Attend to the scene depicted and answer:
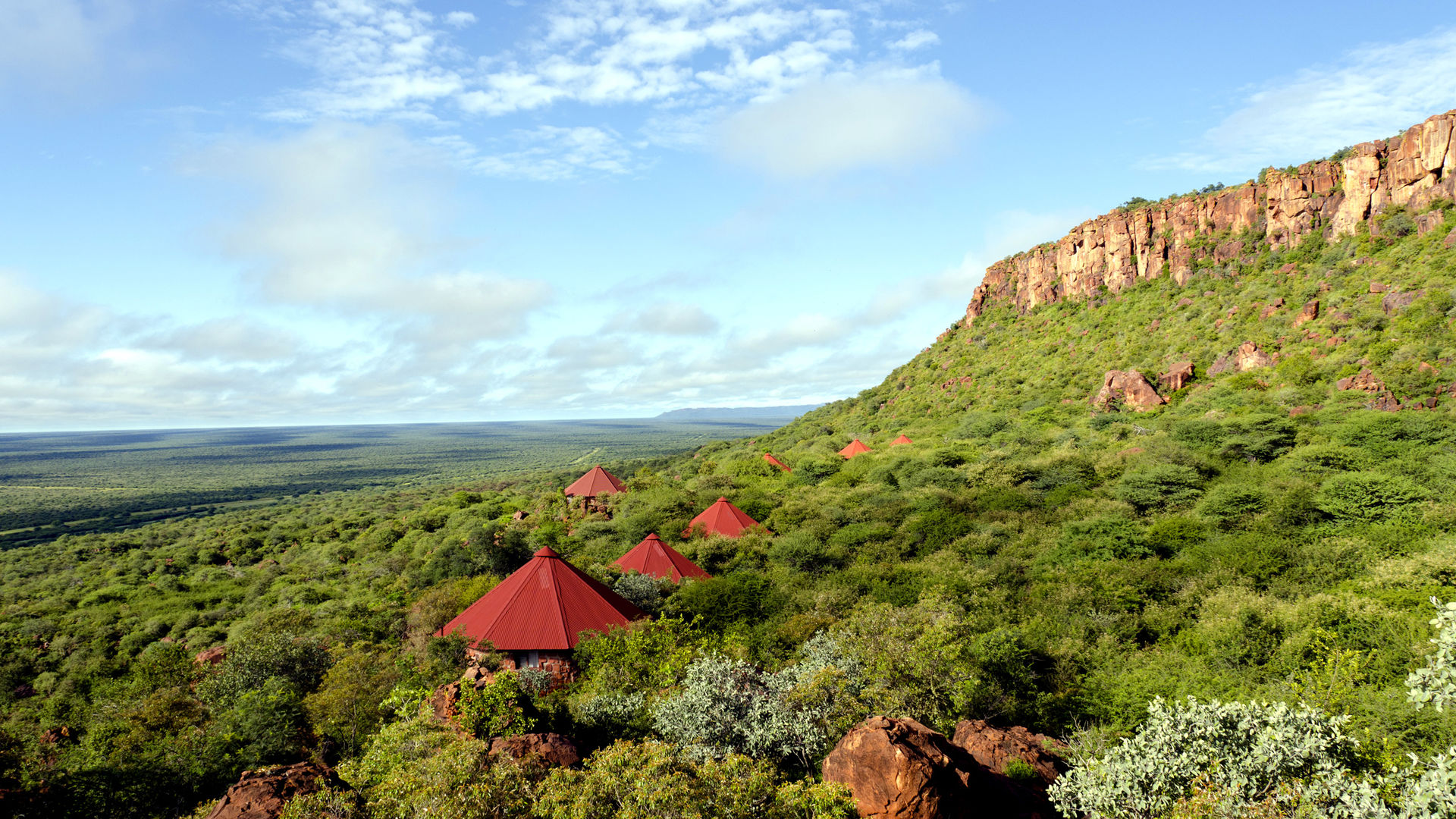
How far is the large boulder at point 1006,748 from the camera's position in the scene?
14.0 meters

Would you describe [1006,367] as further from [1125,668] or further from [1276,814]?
[1276,814]

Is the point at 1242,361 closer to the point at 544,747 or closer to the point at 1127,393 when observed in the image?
the point at 1127,393

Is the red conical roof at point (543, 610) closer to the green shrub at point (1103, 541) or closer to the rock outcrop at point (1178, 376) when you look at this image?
the green shrub at point (1103, 541)

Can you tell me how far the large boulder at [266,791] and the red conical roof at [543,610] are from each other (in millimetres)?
9697

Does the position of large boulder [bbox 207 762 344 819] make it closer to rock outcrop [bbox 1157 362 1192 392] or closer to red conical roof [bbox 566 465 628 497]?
red conical roof [bbox 566 465 628 497]

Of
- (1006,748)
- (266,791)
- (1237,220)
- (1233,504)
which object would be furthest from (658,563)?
(1237,220)

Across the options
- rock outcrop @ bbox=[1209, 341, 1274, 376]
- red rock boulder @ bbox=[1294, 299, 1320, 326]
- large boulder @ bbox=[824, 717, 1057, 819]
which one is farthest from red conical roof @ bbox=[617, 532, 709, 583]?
red rock boulder @ bbox=[1294, 299, 1320, 326]

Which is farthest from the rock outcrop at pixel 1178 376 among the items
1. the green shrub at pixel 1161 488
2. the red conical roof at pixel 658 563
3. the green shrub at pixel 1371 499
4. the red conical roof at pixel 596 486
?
the red conical roof at pixel 596 486

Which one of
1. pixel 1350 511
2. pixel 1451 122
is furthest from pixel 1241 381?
pixel 1350 511

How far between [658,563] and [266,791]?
22.1 m

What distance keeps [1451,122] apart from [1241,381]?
921 inches

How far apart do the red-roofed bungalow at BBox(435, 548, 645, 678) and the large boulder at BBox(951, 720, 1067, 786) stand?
12.1 m

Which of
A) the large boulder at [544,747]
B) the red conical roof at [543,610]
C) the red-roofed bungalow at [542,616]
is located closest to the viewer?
the large boulder at [544,747]

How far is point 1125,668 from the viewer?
64.4ft
